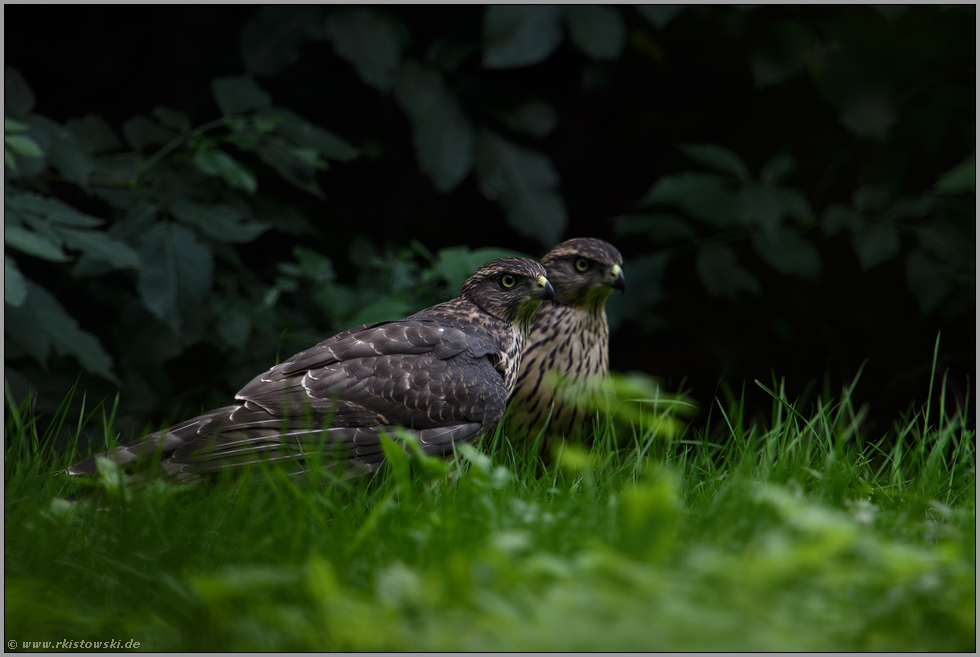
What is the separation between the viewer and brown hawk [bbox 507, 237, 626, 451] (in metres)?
3.32

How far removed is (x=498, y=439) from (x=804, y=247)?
1.78 m

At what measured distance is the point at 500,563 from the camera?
1.63 metres

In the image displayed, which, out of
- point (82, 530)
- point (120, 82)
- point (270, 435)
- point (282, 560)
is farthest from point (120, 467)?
point (120, 82)

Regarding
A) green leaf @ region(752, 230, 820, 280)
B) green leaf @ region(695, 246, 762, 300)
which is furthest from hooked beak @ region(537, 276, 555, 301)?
green leaf @ region(752, 230, 820, 280)

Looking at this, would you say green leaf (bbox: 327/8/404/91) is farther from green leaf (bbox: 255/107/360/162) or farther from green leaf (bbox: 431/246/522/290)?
green leaf (bbox: 431/246/522/290)

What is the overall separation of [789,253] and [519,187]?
133 centimetres

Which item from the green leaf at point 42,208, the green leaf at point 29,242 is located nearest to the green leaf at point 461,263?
the green leaf at point 42,208

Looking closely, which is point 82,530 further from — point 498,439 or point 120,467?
point 498,439

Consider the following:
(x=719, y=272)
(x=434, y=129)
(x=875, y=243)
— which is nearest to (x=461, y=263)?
(x=434, y=129)

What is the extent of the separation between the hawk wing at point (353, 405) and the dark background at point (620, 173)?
0.68m

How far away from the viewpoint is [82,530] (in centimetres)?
217

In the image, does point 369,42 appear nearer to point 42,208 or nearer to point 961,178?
point 42,208

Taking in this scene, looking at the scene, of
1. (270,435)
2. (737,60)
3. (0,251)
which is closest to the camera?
(270,435)

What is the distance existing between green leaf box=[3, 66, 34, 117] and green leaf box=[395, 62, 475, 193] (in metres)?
1.53
